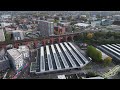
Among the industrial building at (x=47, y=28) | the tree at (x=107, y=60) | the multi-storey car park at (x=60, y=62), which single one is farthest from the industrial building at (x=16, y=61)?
the industrial building at (x=47, y=28)

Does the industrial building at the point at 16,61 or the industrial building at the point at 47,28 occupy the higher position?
the industrial building at the point at 47,28

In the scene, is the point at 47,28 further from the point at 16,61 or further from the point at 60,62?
the point at 16,61

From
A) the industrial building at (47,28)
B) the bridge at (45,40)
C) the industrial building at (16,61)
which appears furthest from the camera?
the industrial building at (47,28)

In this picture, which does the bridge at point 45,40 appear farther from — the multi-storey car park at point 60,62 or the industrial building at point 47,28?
the multi-storey car park at point 60,62

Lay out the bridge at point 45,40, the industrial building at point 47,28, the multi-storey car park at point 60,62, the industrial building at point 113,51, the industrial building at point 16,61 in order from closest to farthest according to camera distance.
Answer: the multi-storey car park at point 60,62 → the industrial building at point 16,61 → the industrial building at point 113,51 → the bridge at point 45,40 → the industrial building at point 47,28

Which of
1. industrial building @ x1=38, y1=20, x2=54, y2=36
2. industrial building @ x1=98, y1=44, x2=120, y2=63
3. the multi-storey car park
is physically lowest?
the multi-storey car park

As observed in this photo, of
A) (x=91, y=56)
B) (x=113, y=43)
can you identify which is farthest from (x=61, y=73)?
(x=113, y=43)

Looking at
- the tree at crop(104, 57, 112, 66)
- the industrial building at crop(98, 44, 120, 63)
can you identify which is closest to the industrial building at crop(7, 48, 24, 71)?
the tree at crop(104, 57, 112, 66)

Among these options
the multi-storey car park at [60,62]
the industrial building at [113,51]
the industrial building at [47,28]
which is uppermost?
the industrial building at [47,28]

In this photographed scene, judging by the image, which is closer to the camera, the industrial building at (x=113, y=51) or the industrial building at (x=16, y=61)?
the industrial building at (x=16, y=61)

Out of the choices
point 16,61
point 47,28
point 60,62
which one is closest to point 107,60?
point 60,62

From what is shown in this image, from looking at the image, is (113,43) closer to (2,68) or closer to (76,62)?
(76,62)

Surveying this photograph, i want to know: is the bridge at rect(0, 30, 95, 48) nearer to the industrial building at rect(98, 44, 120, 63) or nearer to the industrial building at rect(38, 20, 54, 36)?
the industrial building at rect(38, 20, 54, 36)
